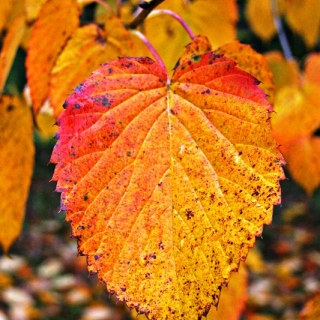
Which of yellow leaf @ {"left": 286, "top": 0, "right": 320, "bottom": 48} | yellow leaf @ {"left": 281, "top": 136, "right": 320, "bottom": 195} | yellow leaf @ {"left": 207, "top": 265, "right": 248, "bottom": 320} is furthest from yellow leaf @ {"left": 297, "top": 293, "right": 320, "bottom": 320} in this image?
yellow leaf @ {"left": 286, "top": 0, "right": 320, "bottom": 48}

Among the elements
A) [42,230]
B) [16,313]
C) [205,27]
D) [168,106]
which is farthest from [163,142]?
[42,230]

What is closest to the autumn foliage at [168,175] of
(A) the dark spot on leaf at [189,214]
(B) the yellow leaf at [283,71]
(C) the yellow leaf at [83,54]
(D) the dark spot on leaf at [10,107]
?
(A) the dark spot on leaf at [189,214]

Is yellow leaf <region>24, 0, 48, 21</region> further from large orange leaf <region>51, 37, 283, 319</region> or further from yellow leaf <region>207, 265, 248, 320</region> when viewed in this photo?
yellow leaf <region>207, 265, 248, 320</region>

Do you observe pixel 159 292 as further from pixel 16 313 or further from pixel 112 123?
pixel 16 313

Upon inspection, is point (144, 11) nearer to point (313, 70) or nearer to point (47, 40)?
point (47, 40)

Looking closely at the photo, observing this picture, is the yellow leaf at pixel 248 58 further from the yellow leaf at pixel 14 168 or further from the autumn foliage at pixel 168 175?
the yellow leaf at pixel 14 168

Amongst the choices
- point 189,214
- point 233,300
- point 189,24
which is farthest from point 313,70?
point 189,214
